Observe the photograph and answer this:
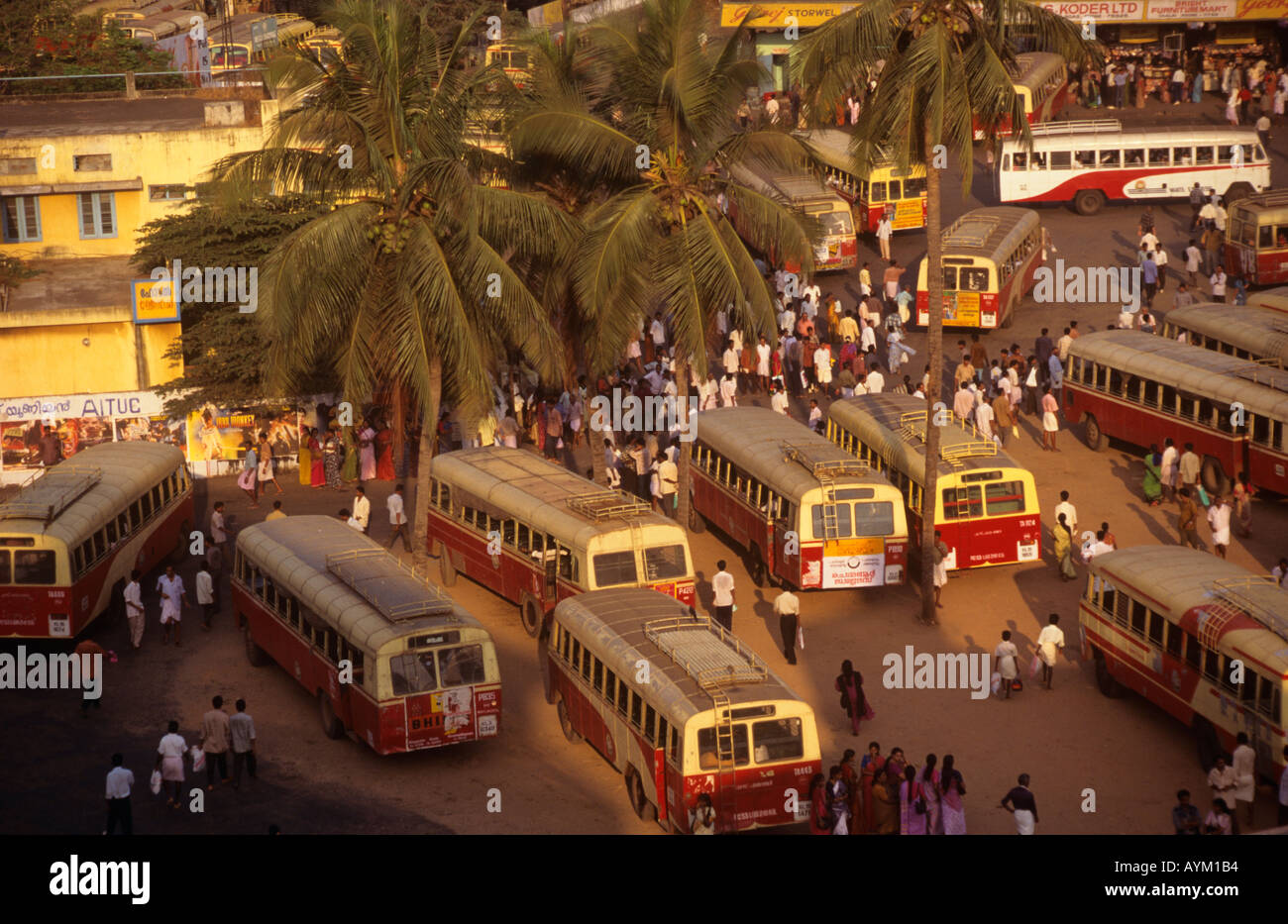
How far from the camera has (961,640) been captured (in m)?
28.8

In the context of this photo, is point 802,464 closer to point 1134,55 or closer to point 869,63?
point 869,63

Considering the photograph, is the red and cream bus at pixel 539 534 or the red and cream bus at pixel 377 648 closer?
the red and cream bus at pixel 377 648

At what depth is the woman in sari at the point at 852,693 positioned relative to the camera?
25.5 meters

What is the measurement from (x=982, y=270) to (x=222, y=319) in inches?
705

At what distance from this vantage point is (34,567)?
28.1m

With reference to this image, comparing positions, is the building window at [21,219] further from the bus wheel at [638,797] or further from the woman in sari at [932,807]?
the woman in sari at [932,807]

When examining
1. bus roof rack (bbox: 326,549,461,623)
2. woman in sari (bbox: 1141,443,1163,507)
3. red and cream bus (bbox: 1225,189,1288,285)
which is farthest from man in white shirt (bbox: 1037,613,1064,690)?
red and cream bus (bbox: 1225,189,1288,285)

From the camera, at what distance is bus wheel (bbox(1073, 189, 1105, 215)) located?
51.6m

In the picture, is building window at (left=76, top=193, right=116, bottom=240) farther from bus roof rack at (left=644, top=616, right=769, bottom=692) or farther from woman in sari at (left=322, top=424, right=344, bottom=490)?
bus roof rack at (left=644, top=616, right=769, bottom=692)

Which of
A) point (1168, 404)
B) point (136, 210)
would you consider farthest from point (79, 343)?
point (1168, 404)

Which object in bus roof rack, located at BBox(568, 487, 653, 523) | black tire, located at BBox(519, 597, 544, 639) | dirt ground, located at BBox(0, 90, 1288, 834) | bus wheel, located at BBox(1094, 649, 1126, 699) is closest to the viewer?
dirt ground, located at BBox(0, 90, 1288, 834)

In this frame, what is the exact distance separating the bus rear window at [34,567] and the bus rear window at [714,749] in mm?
12293

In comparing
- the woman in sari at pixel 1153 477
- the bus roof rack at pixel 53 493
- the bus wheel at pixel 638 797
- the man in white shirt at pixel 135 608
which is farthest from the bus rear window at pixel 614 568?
the woman in sari at pixel 1153 477

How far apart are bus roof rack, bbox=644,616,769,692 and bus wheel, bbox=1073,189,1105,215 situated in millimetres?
31426
